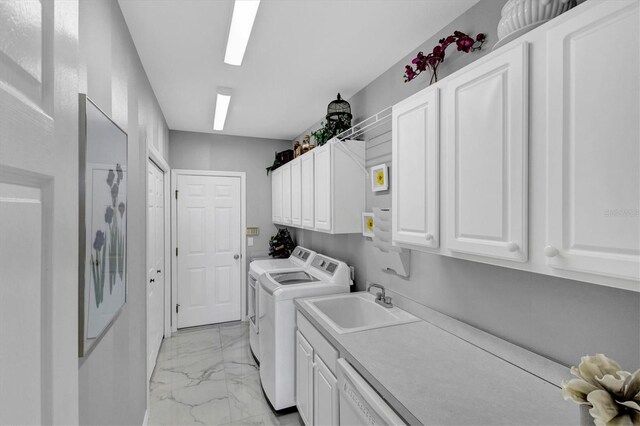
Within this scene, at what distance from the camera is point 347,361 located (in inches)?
59.6

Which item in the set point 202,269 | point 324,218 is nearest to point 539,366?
point 324,218

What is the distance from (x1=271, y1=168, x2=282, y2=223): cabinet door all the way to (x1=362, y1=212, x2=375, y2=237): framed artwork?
162 cm

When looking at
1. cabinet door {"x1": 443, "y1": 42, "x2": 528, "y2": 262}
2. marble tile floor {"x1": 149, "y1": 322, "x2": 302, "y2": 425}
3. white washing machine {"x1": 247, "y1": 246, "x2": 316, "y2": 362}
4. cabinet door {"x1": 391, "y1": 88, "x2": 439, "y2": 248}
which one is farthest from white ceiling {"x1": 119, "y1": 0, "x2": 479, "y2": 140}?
marble tile floor {"x1": 149, "y1": 322, "x2": 302, "y2": 425}

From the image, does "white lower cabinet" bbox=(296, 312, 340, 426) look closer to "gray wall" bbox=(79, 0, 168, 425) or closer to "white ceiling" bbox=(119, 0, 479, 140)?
"gray wall" bbox=(79, 0, 168, 425)

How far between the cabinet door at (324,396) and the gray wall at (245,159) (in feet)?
8.50

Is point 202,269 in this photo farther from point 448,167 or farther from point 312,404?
point 448,167

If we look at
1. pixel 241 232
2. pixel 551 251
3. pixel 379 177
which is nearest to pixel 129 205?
pixel 379 177

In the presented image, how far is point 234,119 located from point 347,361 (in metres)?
2.88

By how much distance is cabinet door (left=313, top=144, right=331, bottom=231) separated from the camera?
252 cm

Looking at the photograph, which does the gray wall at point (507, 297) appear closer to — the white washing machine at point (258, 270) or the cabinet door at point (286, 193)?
the white washing machine at point (258, 270)

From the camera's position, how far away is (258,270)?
320 cm

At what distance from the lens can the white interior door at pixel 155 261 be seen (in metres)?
2.87

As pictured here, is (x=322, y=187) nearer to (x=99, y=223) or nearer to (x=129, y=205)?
(x=129, y=205)

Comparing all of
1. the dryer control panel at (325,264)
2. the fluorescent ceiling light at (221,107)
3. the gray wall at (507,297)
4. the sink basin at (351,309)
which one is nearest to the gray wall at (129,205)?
the fluorescent ceiling light at (221,107)
